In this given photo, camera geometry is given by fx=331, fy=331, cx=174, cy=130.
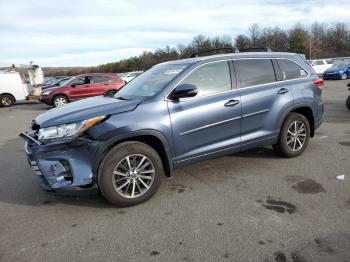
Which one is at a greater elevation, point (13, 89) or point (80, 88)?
point (13, 89)

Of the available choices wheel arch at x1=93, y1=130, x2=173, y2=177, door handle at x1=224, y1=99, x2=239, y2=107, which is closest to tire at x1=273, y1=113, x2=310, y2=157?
door handle at x1=224, y1=99, x2=239, y2=107

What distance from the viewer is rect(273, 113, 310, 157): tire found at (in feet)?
17.2

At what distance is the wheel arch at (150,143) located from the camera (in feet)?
12.2

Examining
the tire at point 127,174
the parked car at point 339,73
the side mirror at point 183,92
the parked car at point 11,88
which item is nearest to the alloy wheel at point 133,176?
the tire at point 127,174

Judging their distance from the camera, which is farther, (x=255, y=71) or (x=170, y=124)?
(x=255, y=71)

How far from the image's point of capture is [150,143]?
13.6ft

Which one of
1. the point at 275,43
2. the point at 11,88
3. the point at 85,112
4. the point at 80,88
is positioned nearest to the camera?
the point at 85,112

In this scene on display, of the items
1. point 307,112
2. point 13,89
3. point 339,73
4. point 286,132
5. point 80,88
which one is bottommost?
point 339,73

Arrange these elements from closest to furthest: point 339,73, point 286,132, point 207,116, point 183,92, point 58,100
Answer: point 183,92, point 207,116, point 286,132, point 58,100, point 339,73

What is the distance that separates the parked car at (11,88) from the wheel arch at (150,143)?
55.3 ft

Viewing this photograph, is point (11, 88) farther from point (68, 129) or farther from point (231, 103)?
point (231, 103)

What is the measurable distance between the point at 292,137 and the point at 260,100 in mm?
1006

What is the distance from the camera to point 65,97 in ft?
50.0

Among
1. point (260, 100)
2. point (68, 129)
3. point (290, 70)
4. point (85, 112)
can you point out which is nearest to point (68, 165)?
point (68, 129)
